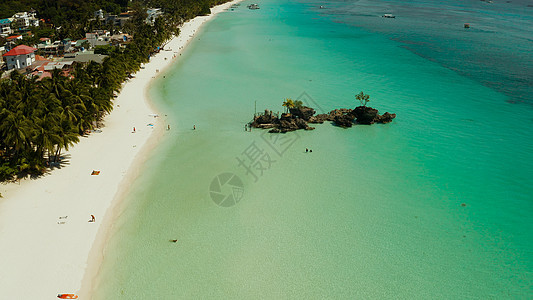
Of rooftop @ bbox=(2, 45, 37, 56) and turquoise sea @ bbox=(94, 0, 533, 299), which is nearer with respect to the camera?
turquoise sea @ bbox=(94, 0, 533, 299)

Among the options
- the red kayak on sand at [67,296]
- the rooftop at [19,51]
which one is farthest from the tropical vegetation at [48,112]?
the rooftop at [19,51]

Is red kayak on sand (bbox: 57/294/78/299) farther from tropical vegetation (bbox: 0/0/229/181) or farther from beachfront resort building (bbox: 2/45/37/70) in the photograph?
beachfront resort building (bbox: 2/45/37/70)

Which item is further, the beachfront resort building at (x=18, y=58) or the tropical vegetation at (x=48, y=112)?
the beachfront resort building at (x=18, y=58)

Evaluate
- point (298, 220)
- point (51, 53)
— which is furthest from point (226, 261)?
point (51, 53)

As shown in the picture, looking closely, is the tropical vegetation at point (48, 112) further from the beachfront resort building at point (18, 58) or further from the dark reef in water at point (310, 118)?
the beachfront resort building at point (18, 58)

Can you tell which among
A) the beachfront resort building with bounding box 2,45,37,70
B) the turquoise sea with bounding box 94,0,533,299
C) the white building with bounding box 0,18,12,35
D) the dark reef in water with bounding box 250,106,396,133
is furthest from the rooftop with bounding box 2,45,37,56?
the dark reef in water with bounding box 250,106,396,133

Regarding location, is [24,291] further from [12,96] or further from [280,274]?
[12,96]
